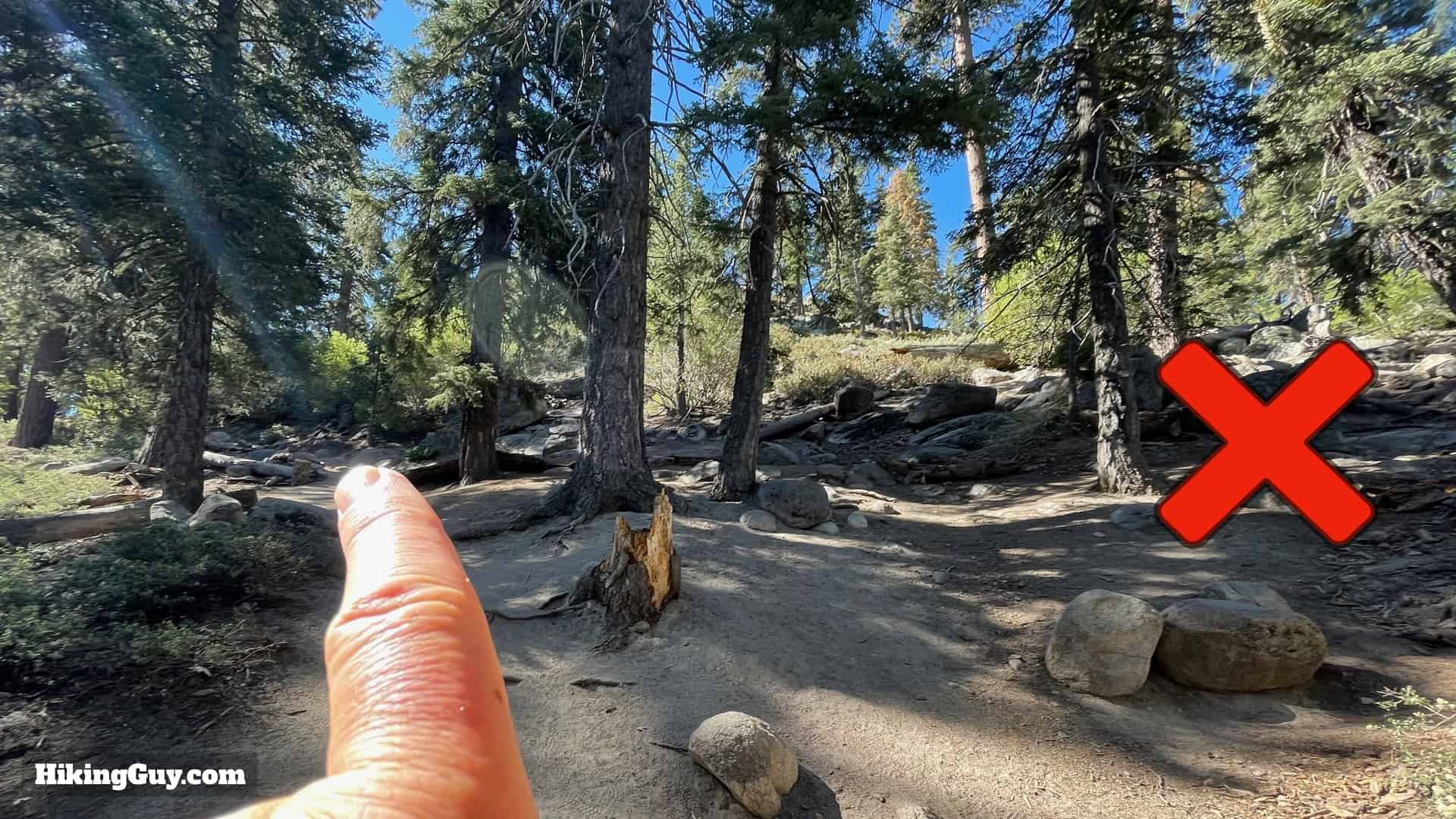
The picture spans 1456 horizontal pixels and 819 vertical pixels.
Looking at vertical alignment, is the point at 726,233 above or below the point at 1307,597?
above

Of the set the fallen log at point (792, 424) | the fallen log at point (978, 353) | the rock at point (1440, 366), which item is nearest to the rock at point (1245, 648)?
the rock at point (1440, 366)

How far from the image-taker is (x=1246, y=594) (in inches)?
192

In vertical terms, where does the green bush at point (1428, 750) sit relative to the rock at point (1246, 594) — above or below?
below

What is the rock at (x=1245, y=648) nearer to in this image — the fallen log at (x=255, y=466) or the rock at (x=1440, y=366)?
the rock at (x=1440, y=366)

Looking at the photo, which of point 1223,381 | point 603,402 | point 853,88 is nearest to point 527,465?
point 603,402

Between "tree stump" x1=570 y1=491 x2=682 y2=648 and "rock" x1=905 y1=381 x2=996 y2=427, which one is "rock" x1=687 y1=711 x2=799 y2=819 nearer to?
"tree stump" x1=570 y1=491 x2=682 y2=648

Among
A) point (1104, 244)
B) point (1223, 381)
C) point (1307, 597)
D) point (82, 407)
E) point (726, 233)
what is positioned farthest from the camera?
point (82, 407)

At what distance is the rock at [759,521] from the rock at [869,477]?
3.54 meters

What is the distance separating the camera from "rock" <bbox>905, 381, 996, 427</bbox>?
14672 millimetres

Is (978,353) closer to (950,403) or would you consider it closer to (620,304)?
(950,403)

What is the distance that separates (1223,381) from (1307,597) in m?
3.11

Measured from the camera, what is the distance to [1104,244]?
8914mm

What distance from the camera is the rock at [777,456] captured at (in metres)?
13.1

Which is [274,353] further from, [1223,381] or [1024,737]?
[1223,381]
